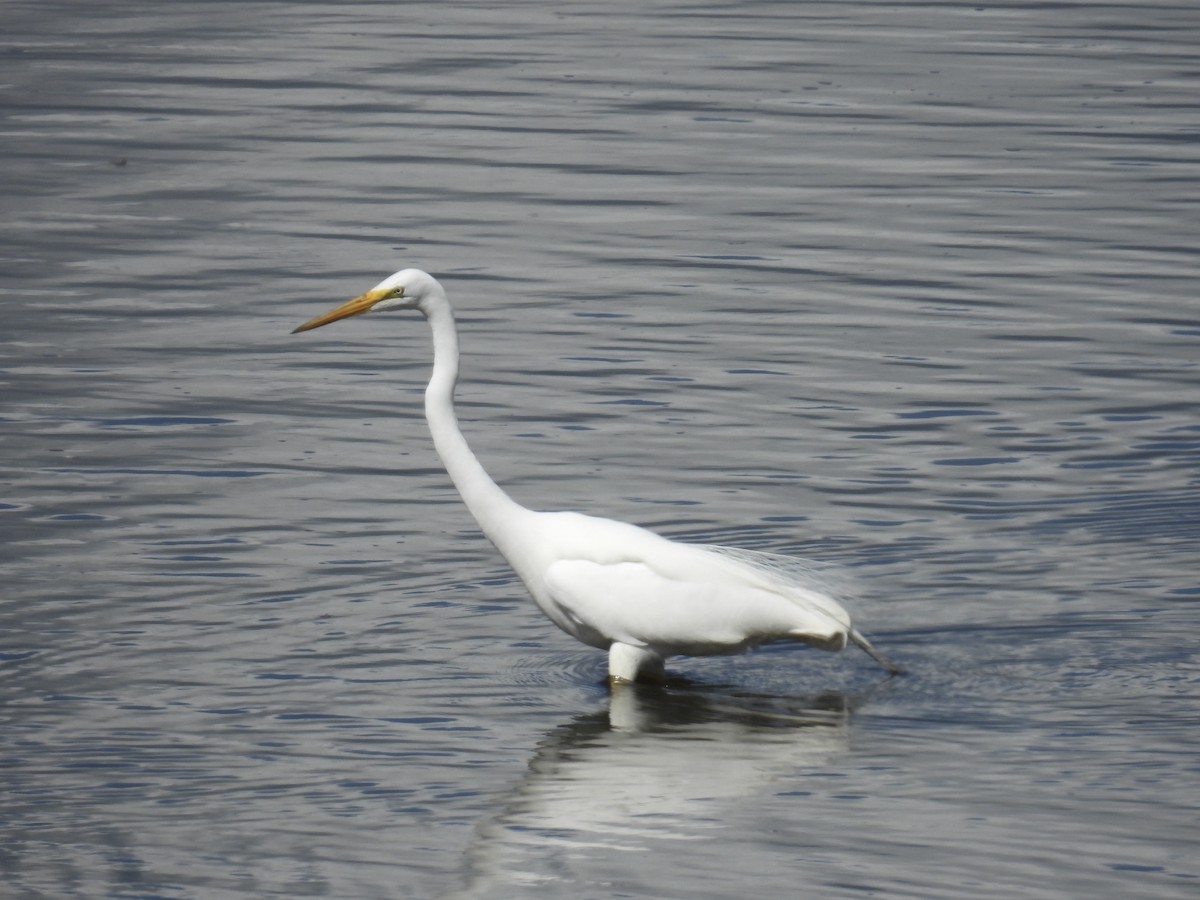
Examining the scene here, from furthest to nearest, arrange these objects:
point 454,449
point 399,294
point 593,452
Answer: point 593,452 < point 454,449 < point 399,294

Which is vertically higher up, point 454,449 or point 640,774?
point 454,449

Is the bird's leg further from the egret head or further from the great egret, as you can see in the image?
the egret head

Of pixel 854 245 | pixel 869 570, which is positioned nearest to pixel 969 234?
pixel 854 245

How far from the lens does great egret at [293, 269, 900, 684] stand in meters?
7.79

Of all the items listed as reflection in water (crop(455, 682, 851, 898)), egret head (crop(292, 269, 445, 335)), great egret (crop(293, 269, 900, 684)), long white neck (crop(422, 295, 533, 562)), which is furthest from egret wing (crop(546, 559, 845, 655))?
egret head (crop(292, 269, 445, 335))

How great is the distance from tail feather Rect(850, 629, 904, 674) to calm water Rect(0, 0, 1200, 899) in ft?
0.23

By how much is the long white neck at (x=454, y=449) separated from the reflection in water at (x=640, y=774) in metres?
0.81

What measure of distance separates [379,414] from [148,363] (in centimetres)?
158

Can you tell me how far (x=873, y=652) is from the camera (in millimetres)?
7719

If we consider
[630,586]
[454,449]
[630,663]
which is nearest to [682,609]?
[630,586]

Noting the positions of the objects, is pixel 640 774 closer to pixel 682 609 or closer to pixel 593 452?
pixel 682 609

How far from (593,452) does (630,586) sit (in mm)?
2880

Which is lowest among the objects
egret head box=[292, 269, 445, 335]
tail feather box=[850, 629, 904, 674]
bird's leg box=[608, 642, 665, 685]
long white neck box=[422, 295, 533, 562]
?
bird's leg box=[608, 642, 665, 685]

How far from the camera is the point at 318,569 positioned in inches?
358
